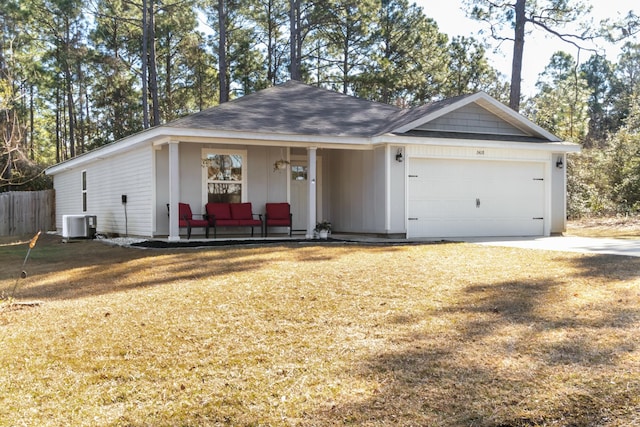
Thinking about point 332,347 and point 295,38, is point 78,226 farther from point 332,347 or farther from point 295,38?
point 295,38

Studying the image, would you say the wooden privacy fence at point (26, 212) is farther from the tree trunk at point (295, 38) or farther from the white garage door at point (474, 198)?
the white garage door at point (474, 198)

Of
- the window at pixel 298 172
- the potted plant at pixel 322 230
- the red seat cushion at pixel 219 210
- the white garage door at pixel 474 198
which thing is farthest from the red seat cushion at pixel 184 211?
the white garage door at pixel 474 198

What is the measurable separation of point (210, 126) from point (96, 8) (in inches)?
810

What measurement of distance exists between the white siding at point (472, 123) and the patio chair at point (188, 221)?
5.33 metres

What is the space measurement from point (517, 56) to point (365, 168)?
10.8m

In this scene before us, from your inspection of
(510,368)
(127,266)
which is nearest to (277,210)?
(127,266)

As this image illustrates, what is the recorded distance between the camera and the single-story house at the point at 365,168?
12.7m

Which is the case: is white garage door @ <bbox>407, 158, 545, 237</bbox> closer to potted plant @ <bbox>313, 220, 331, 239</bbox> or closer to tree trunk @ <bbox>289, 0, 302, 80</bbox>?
potted plant @ <bbox>313, 220, 331, 239</bbox>

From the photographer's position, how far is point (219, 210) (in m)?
12.9

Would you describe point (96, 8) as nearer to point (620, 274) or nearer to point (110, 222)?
point (110, 222)

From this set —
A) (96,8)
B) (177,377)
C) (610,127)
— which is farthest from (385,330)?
(610,127)

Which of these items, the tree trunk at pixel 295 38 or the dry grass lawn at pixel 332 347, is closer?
the dry grass lawn at pixel 332 347

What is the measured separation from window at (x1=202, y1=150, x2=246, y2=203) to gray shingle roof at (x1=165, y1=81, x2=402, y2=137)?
3.18 ft

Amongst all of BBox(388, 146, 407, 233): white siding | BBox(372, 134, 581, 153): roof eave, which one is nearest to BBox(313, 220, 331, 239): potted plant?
BBox(388, 146, 407, 233): white siding
